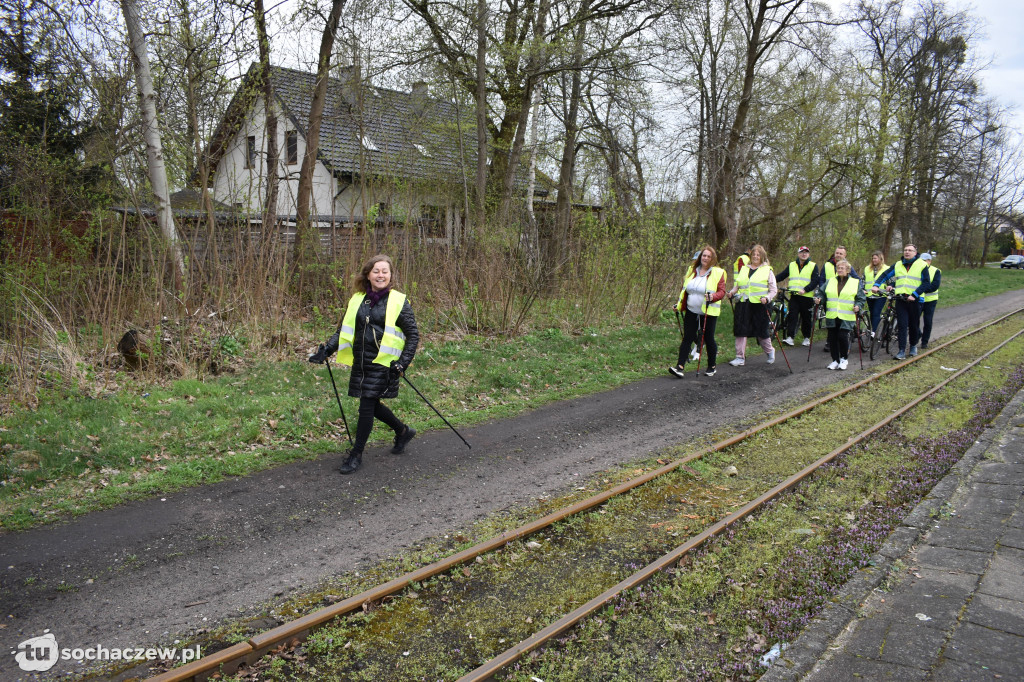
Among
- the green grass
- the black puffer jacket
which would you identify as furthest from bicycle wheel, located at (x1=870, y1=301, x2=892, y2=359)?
the green grass

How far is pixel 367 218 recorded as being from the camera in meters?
11.9

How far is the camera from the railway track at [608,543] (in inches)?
146

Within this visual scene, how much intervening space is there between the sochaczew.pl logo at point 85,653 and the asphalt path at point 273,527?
6cm

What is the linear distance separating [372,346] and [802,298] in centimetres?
1057

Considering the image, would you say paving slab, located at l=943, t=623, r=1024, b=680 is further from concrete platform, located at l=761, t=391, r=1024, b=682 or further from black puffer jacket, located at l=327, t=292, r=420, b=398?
black puffer jacket, located at l=327, t=292, r=420, b=398

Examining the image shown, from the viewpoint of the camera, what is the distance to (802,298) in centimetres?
1406

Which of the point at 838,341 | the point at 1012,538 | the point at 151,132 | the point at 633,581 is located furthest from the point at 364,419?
the point at 838,341

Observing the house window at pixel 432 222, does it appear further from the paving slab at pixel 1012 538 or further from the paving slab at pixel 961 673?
the paving slab at pixel 961 673

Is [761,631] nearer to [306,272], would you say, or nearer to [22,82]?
[306,272]

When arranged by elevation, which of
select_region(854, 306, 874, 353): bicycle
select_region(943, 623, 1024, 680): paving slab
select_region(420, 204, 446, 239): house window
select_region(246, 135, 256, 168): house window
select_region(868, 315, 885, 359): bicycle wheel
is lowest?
select_region(943, 623, 1024, 680): paving slab

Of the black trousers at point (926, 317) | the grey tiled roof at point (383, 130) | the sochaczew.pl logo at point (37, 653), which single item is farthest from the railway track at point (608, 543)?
the grey tiled roof at point (383, 130)

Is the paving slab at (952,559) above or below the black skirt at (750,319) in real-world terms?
below

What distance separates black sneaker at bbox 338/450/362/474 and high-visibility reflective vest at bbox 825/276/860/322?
859 centimetres

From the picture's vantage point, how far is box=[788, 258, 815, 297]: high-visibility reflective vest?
537 inches
